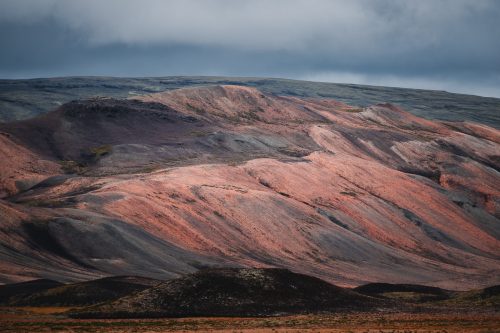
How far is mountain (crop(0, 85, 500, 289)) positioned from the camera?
81.2 meters

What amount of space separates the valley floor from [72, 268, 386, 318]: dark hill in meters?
2.14

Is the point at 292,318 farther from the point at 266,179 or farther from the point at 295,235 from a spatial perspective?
the point at 266,179

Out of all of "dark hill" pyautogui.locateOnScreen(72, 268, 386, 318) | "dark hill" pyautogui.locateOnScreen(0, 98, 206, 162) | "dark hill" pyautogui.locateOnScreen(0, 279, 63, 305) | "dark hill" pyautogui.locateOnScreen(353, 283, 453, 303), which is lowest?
"dark hill" pyautogui.locateOnScreen(353, 283, 453, 303)

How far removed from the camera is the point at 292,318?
4931 cm

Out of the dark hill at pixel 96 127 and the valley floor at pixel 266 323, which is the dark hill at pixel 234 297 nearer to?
the valley floor at pixel 266 323

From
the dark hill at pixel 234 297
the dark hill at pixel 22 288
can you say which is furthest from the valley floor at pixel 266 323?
the dark hill at pixel 22 288

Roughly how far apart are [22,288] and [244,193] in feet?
163

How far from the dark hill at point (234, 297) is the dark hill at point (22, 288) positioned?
909 centimetres

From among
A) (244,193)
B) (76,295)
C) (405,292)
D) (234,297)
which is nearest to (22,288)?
(76,295)

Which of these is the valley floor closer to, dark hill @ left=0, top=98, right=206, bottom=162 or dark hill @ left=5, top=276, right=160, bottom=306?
dark hill @ left=5, top=276, right=160, bottom=306

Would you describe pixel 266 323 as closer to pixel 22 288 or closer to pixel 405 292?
pixel 22 288

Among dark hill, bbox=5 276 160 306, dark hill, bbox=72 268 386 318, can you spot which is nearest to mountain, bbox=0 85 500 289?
dark hill, bbox=5 276 160 306

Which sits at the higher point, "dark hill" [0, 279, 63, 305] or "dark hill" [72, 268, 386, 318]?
"dark hill" [72, 268, 386, 318]

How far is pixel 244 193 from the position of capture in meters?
105
